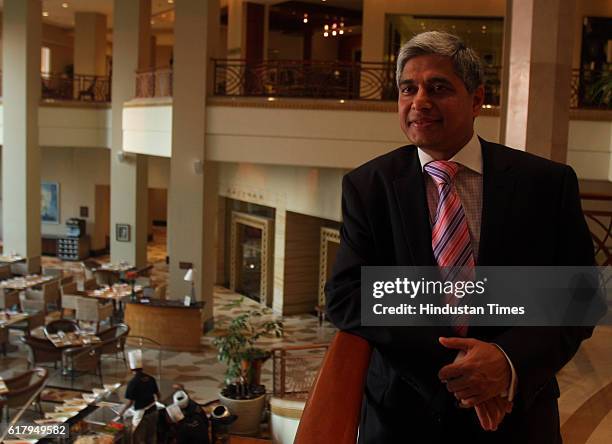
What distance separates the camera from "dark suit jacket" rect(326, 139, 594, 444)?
139 cm

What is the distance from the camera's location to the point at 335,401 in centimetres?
110

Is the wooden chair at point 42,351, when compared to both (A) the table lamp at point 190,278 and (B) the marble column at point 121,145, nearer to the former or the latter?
(A) the table lamp at point 190,278

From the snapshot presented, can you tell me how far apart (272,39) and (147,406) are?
592 inches

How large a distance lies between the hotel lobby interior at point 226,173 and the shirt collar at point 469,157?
2.22m

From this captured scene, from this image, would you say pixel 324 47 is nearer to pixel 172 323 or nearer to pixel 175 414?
pixel 172 323

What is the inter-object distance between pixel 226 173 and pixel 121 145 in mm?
2698

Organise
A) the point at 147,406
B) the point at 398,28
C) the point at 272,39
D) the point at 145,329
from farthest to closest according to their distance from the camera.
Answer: the point at 272,39 → the point at 398,28 → the point at 145,329 → the point at 147,406

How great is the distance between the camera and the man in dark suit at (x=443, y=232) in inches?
55.1

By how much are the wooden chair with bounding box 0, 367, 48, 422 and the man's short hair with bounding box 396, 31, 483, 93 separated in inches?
368

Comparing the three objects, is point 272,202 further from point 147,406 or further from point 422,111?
point 422,111

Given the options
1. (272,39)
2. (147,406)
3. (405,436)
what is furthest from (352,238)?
(272,39)

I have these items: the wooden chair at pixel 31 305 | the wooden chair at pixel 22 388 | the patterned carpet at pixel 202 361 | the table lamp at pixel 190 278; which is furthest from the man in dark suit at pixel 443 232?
the wooden chair at pixel 31 305

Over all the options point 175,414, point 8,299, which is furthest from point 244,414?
point 8,299

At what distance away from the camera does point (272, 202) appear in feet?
56.5
